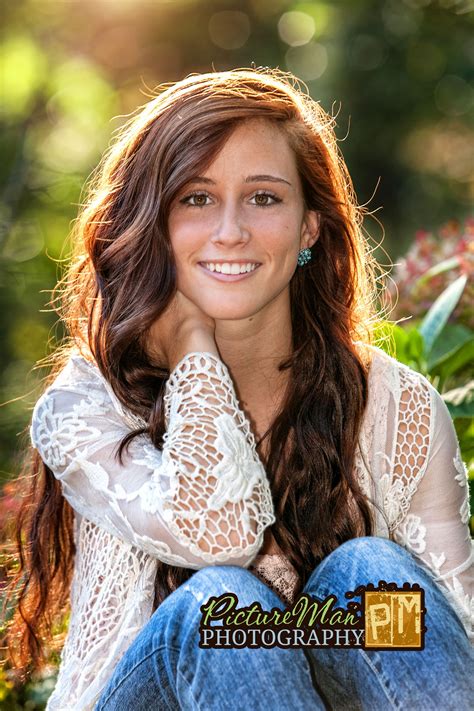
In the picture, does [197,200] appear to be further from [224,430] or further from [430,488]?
[430,488]

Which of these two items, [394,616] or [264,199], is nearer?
[394,616]

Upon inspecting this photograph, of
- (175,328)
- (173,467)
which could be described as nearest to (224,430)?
(173,467)

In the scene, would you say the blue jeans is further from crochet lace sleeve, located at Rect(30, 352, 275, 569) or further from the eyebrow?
the eyebrow

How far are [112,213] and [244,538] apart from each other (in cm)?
88

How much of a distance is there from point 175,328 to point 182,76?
19.0ft

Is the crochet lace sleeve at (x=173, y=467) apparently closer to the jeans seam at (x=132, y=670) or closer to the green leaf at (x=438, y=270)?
the jeans seam at (x=132, y=670)

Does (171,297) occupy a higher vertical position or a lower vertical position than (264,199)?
lower

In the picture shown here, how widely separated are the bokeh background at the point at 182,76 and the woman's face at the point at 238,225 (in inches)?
77.5

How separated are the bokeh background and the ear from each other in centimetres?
176

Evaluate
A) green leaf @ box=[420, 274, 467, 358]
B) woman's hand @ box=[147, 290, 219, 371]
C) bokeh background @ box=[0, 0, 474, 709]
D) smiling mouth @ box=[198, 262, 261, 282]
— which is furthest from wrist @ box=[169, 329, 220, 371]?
bokeh background @ box=[0, 0, 474, 709]

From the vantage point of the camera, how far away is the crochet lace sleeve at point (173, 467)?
201 centimetres

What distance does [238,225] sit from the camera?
7.48ft

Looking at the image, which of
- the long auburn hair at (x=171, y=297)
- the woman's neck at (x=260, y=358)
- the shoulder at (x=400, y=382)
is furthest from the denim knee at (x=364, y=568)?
the woman's neck at (x=260, y=358)

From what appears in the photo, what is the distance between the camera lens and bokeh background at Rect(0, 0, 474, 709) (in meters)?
6.19
